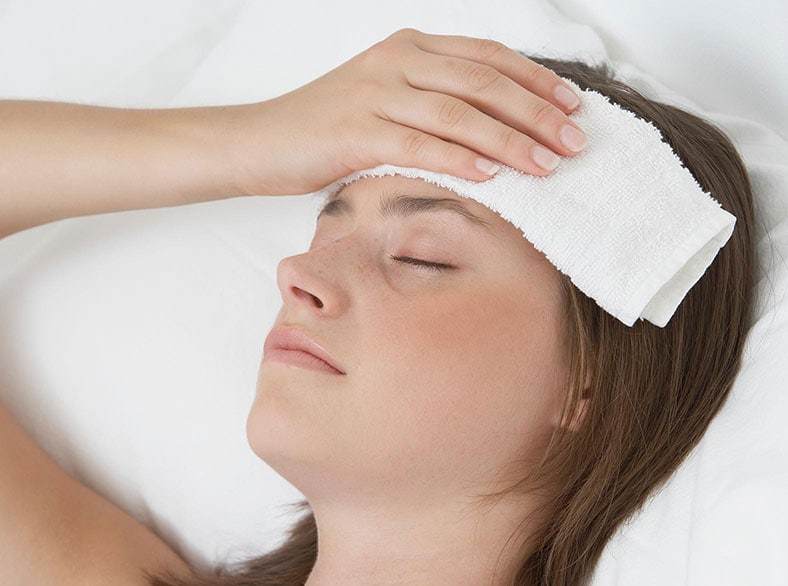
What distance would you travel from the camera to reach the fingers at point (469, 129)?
1.13 m

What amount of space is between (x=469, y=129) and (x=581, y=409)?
1.22 feet

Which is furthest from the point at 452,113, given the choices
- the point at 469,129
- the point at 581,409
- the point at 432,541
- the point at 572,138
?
the point at 432,541

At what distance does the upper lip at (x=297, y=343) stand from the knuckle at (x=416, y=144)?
0.82 feet

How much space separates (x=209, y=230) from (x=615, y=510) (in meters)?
0.83

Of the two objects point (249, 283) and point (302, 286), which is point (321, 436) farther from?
point (249, 283)

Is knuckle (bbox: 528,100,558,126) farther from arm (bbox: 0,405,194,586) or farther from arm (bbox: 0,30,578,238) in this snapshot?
arm (bbox: 0,405,194,586)

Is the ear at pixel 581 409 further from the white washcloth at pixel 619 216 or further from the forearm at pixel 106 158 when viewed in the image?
the forearm at pixel 106 158

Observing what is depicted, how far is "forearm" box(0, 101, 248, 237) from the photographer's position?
57.6 inches

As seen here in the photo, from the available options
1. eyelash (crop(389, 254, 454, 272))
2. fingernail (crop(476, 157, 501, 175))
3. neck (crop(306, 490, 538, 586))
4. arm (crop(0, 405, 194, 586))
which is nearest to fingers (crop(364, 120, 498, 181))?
fingernail (crop(476, 157, 501, 175))

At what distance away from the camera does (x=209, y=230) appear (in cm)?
168

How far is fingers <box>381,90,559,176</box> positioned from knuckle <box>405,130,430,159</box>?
0.01m

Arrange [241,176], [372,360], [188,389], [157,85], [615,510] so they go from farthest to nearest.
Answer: [157,85], [188,389], [241,176], [615,510], [372,360]

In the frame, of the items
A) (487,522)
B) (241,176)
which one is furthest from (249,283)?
(487,522)

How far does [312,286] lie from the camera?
116 cm
